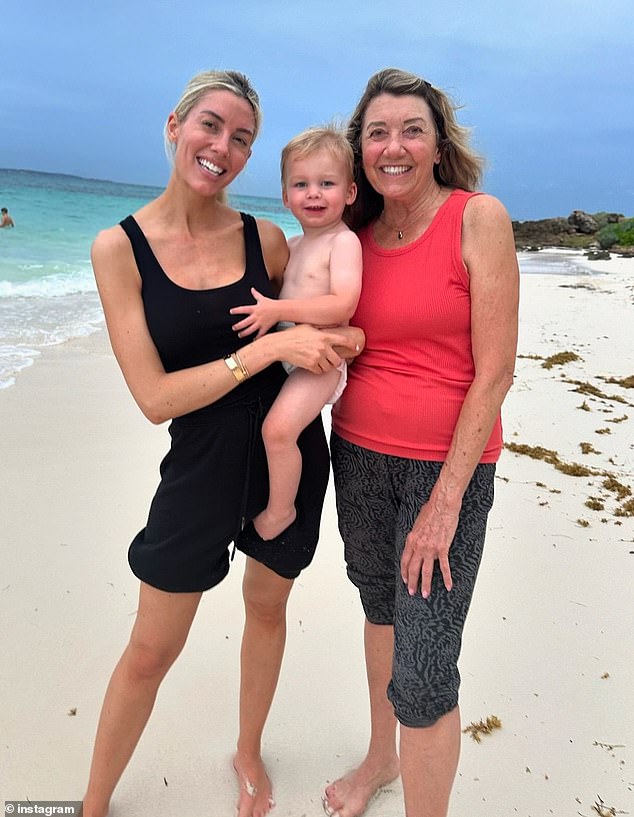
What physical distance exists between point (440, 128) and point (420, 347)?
28.7 inches

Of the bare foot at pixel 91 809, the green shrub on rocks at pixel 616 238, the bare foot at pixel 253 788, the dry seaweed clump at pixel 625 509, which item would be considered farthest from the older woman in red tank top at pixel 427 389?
the green shrub on rocks at pixel 616 238

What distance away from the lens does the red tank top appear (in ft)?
6.66

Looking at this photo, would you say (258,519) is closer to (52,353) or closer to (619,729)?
(619,729)

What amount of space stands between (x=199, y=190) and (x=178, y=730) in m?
2.13

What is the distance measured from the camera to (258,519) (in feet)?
7.31

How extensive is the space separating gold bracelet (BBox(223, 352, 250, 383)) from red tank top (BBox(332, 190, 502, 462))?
395 mm

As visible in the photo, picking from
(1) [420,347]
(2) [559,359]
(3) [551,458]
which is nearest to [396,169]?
(1) [420,347]

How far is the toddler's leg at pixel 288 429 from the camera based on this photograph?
2.09 m

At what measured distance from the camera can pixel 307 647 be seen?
3.29m

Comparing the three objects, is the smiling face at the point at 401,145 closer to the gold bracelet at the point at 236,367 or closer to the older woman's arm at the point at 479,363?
the older woman's arm at the point at 479,363

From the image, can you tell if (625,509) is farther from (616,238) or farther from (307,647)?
(616,238)

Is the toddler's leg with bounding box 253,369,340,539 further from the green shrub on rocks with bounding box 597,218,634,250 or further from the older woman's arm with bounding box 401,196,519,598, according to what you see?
the green shrub on rocks with bounding box 597,218,634,250

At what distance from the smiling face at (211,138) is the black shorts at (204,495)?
0.67 m

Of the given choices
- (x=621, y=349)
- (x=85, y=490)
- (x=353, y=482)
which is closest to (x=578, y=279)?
(x=621, y=349)
